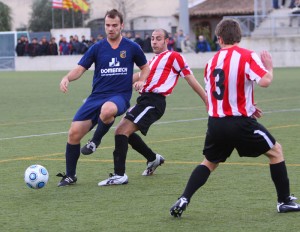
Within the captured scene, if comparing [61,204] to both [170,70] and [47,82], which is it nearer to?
[170,70]

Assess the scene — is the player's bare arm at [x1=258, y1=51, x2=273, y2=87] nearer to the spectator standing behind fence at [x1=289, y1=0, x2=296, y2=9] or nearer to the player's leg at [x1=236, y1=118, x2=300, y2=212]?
the player's leg at [x1=236, y1=118, x2=300, y2=212]

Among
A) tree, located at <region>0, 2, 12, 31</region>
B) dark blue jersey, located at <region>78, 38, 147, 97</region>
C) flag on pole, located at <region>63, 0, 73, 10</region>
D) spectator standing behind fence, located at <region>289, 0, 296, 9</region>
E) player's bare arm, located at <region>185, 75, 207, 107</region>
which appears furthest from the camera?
tree, located at <region>0, 2, 12, 31</region>

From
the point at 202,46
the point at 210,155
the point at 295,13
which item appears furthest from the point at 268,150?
the point at 295,13

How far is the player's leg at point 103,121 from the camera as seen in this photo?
9.05 m

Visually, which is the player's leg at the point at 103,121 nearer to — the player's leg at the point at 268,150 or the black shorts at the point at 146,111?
the black shorts at the point at 146,111

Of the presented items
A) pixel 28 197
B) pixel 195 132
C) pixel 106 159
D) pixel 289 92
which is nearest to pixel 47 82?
pixel 289 92

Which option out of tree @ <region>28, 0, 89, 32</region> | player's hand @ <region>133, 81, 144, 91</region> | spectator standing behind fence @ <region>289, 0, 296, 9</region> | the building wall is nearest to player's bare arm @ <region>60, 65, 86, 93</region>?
player's hand @ <region>133, 81, 144, 91</region>

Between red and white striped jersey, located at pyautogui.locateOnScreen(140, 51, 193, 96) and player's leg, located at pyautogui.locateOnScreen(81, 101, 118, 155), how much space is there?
0.75 metres

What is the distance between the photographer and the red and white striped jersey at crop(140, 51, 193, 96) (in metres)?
9.78

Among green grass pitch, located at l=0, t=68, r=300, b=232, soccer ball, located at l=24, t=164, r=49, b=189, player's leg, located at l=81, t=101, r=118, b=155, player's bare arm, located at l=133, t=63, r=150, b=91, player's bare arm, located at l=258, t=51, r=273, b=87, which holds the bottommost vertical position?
green grass pitch, located at l=0, t=68, r=300, b=232

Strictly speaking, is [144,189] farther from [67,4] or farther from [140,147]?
[67,4]

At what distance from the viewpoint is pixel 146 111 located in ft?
31.4

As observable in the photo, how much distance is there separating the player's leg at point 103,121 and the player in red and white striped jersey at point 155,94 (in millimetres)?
215

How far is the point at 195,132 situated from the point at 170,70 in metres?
4.69
